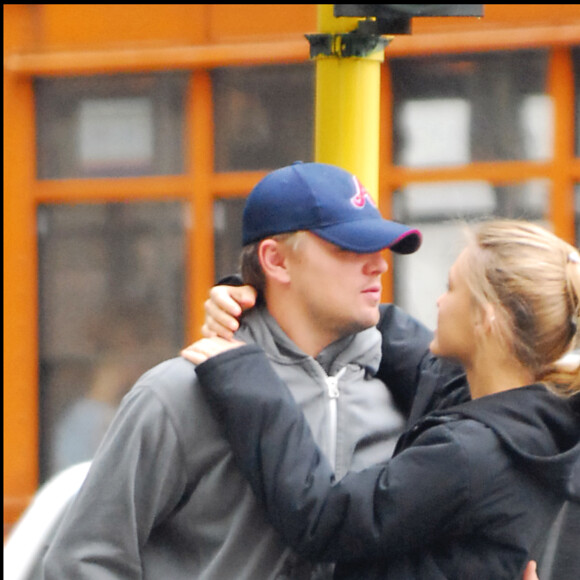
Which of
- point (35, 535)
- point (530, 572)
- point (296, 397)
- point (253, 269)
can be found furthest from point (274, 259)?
point (35, 535)

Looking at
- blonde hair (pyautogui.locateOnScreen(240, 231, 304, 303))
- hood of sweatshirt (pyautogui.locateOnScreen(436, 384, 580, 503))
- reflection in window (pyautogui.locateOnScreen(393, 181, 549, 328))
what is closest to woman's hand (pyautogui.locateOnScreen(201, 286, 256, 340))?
blonde hair (pyautogui.locateOnScreen(240, 231, 304, 303))

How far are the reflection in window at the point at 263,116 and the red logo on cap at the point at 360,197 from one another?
4.22 m

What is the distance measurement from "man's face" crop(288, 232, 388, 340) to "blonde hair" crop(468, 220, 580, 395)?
242 millimetres

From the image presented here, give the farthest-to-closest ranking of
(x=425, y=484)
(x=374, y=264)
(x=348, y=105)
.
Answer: (x=348, y=105), (x=374, y=264), (x=425, y=484)

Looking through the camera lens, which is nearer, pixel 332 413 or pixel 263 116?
pixel 332 413

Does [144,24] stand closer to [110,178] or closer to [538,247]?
[110,178]

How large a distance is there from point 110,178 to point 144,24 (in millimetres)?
890

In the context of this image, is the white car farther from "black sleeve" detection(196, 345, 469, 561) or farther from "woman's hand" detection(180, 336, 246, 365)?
"black sleeve" detection(196, 345, 469, 561)

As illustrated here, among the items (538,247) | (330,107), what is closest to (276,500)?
(538,247)

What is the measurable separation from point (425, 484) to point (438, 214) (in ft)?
15.0

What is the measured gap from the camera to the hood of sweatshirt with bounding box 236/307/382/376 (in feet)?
8.96

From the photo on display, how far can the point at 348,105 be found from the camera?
119 inches

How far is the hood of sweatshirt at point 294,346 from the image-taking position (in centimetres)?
273

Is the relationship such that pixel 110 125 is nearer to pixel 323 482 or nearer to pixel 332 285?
pixel 332 285
